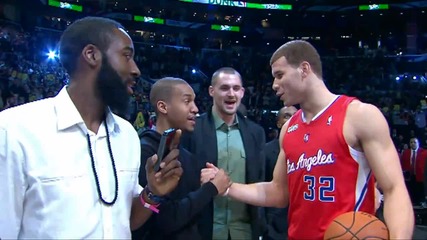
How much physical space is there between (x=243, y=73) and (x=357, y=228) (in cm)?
2315

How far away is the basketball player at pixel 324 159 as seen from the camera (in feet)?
7.72

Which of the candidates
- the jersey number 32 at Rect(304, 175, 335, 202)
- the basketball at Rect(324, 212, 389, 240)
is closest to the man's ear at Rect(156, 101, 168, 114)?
the jersey number 32 at Rect(304, 175, 335, 202)

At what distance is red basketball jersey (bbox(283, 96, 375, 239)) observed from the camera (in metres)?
2.53

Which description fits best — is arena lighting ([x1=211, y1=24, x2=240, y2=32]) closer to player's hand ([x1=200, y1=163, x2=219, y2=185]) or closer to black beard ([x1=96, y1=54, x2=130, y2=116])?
player's hand ([x1=200, y1=163, x2=219, y2=185])

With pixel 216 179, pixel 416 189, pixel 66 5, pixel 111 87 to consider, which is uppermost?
pixel 66 5

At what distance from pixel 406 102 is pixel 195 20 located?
14.8m

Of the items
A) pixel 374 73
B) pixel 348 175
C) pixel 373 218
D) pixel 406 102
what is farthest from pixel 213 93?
pixel 374 73

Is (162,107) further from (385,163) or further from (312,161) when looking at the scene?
(385,163)

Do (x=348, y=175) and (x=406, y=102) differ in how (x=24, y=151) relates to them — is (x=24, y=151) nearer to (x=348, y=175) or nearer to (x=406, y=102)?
(x=348, y=175)

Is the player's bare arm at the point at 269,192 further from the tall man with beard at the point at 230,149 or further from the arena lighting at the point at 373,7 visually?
the arena lighting at the point at 373,7

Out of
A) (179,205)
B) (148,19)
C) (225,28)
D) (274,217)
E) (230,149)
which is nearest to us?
(179,205)

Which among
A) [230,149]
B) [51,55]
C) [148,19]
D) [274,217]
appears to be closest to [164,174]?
[230,149]

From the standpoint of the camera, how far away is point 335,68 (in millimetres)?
25406

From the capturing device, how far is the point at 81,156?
1.84m
